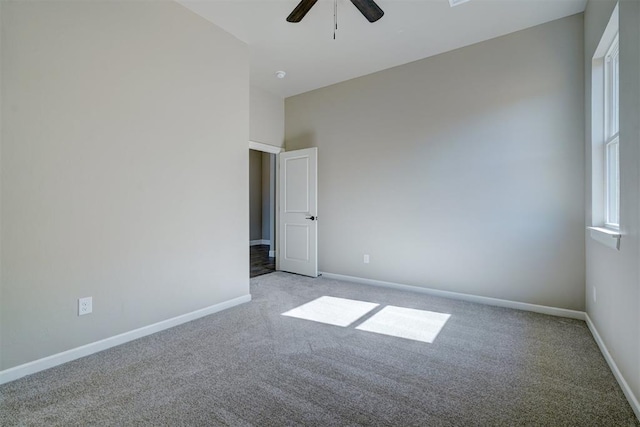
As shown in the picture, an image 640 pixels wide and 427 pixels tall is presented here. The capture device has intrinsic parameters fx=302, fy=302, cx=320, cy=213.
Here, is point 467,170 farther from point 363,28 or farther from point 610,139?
point 363,28

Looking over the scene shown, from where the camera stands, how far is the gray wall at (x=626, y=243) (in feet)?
5.25

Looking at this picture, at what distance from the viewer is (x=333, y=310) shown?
319 cm

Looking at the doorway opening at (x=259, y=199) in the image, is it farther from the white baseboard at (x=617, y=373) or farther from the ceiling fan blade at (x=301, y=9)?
the white baseboard at (x=617, y=373)

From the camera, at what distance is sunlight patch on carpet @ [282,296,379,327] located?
293 cm

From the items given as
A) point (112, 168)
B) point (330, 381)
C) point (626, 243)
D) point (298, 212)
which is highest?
point (112, 168)

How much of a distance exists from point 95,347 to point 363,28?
146 inches

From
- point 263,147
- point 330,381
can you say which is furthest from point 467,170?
point 263,147

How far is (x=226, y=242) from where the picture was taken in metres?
3.31

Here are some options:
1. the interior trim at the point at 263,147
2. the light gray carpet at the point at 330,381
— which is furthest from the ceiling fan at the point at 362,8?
the light gray carpet at the point at 330,381

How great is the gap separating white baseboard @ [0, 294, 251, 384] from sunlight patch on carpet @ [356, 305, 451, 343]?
1594 millimetres

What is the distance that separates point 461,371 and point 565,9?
334 centimetres

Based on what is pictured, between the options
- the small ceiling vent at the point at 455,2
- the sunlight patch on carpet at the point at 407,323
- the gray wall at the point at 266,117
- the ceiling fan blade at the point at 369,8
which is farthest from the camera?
the gray wall at the point at 266,117

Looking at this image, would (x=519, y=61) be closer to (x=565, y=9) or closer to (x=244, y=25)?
(x=565, y=9)

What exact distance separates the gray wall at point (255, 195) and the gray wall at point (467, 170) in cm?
393
